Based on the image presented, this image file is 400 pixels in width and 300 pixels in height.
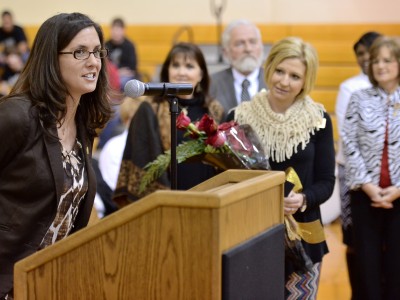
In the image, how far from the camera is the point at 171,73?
399 cm

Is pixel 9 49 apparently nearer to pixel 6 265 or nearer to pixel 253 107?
pixel 253 107

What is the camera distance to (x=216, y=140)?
290 cm

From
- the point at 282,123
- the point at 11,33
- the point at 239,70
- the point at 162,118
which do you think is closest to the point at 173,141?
the point at 282,123

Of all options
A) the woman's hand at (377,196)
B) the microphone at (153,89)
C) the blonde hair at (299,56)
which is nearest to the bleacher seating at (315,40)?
the woman's hand at (377,196)

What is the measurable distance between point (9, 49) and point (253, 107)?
803cm

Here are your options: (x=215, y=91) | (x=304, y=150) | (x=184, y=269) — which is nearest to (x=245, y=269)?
(x=184, y=269)

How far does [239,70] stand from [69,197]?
2765 mm

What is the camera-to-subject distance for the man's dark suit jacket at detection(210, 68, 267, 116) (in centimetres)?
471

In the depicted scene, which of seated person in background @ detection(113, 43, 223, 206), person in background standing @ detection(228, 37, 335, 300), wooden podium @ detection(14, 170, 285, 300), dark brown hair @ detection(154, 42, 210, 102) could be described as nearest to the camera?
wooden podium @ detection(14, 170, 285, 300)

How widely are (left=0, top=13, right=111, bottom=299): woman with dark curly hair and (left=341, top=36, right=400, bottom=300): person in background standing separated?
1693 mm

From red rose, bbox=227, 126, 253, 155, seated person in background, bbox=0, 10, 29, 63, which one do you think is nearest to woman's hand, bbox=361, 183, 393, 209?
red rose, bbox=227, 126, 253, 155

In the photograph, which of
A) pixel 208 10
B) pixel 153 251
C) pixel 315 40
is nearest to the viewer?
A: pixel 153 251

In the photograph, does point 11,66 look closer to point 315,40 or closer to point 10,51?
point 10,51

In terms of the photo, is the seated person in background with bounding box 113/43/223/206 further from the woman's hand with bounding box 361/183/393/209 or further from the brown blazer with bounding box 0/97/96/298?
the brown blazer with bounding box 0/97/96/298
